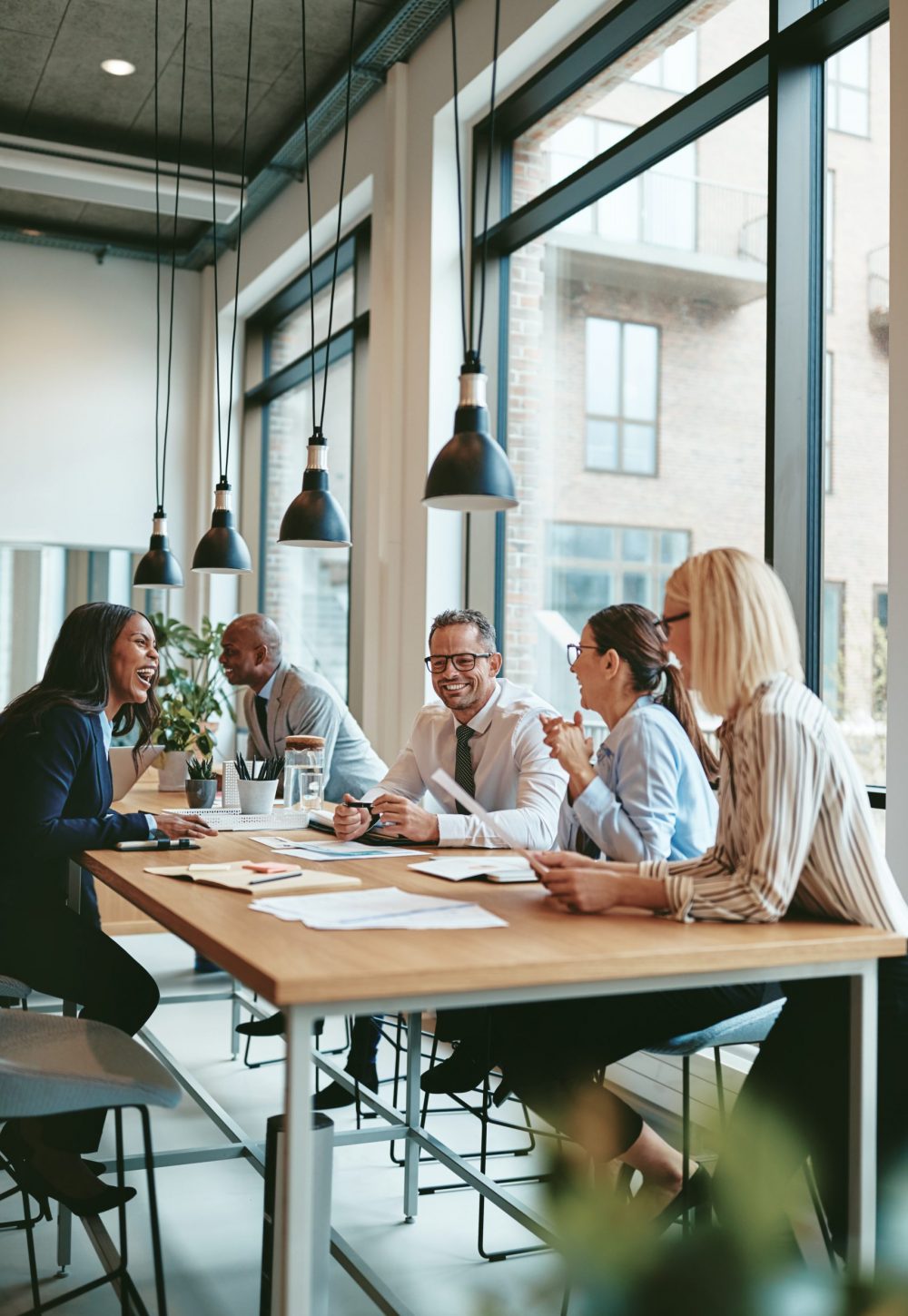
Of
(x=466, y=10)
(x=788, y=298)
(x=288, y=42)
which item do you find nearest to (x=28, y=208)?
(x=288, y=42)

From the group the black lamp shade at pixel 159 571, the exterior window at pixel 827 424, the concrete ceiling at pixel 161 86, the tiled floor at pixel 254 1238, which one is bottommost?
the tiled floor at pixel 254 1238

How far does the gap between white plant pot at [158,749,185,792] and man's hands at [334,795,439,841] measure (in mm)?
1537

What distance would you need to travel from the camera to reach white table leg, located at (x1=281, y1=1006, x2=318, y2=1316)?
1.47 meters

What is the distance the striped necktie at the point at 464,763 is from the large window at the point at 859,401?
3.25 ft

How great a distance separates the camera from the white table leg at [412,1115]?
2.95 m

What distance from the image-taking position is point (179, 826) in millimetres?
2824

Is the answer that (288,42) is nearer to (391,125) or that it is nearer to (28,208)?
(391,125)

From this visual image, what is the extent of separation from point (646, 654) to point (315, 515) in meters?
1.53

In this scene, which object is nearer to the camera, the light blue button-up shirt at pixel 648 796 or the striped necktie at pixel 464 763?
the light blue button-up shirt at pixel 648 796

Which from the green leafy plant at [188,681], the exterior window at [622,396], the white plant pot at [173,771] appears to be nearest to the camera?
the white plant pot at [173,771]

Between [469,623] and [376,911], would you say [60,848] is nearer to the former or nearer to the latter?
[376,911]

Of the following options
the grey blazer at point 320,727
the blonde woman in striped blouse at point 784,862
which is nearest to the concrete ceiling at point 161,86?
the grey blazer at point 320,727

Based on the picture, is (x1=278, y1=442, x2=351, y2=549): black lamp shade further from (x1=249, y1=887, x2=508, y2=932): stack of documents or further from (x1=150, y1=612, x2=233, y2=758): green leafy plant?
(x1=249, y1=887, x2=508, y2=932): stack of documents

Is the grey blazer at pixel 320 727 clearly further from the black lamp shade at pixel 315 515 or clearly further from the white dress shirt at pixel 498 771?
the white dress shirt at pixel 498 771
